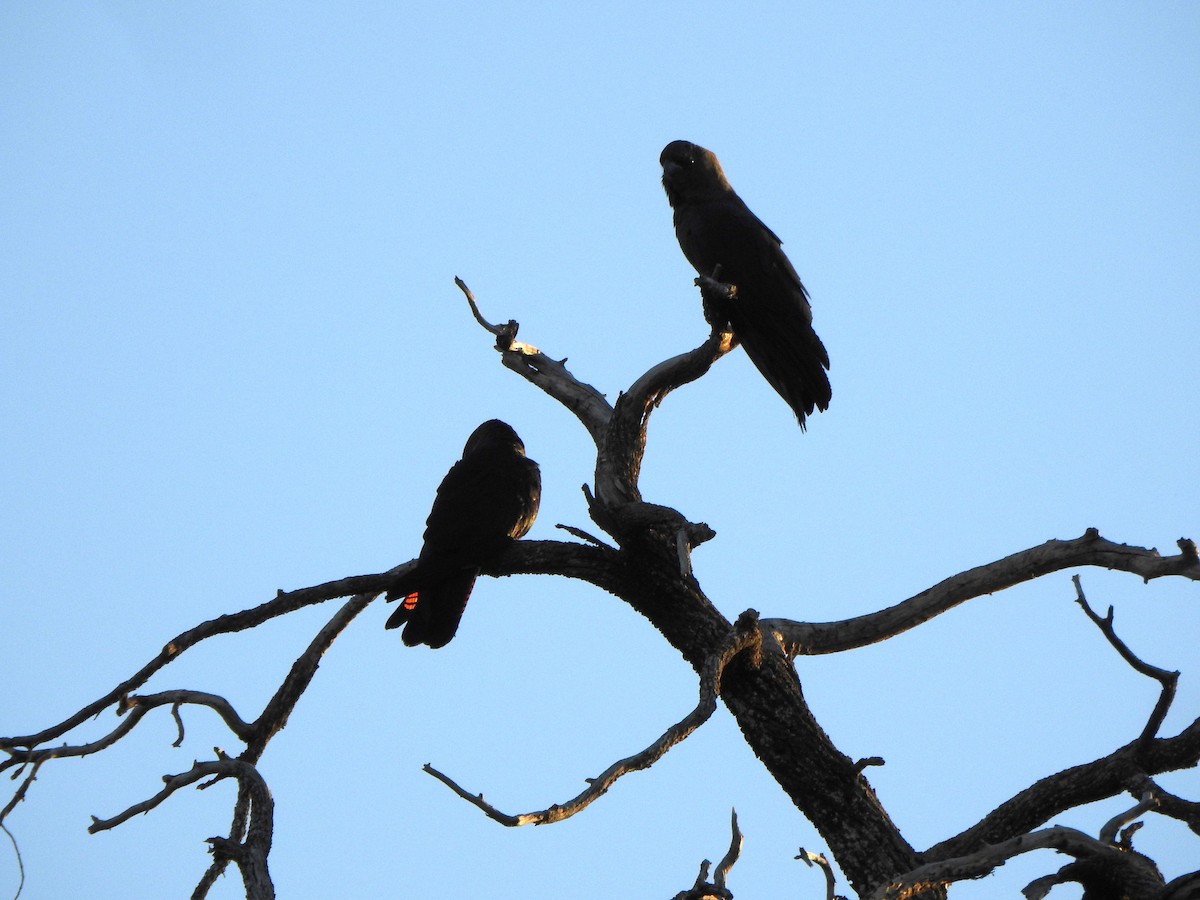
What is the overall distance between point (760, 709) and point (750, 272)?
2.35 meters

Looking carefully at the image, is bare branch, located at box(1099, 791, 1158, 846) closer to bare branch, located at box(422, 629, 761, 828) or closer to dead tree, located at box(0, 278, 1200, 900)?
dead tree, located at box(0, 278, 1200, 900)

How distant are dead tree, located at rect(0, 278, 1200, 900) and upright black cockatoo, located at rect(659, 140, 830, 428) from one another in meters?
0.94

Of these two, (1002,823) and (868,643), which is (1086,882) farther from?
(868,643)

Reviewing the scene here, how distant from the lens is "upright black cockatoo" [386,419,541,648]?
14.2ft

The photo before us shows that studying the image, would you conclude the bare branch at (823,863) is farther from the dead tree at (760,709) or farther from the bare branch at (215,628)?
the bare branch at (215,628)

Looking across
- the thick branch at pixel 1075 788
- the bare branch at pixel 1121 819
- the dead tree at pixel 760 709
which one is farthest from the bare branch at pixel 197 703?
the bare branch at pixel 1121 819

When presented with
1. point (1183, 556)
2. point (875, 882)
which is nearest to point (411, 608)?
point (875, 882)

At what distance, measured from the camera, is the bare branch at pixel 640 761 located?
8.25 ft

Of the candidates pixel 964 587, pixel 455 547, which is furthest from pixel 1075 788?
pixel 455 547

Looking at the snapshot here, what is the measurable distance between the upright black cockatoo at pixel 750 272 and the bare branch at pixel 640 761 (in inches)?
72.2

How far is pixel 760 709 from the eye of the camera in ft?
11.9

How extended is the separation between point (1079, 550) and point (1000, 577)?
259 mm

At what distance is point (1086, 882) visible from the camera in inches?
125

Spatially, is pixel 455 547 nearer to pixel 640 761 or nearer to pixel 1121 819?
pixel 640 761
